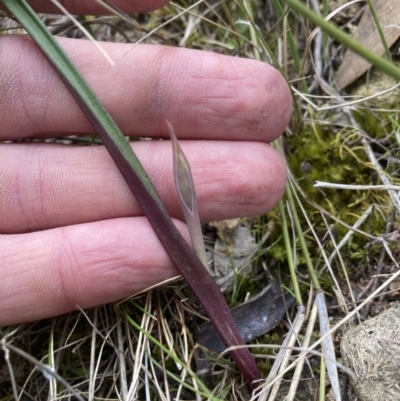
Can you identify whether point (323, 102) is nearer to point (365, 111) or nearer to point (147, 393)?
point (365, 111)

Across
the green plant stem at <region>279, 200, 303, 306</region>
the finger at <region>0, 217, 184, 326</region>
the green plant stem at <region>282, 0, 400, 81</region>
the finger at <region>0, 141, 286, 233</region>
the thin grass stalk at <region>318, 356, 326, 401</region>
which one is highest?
the green plant stem at <region>282, 0, 400, 81</region>

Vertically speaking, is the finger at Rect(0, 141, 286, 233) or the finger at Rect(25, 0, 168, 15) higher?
the finger at Rect(25, 0, 168, 15)

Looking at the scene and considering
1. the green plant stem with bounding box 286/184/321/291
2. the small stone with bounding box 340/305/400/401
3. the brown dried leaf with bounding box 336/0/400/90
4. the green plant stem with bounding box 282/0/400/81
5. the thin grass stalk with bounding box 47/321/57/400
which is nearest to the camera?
the green plant stem with bounding box 282/0/400/81

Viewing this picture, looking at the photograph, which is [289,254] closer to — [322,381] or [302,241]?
[302,241]

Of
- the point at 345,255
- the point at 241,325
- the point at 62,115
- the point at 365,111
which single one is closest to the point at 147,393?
the point at 241,325

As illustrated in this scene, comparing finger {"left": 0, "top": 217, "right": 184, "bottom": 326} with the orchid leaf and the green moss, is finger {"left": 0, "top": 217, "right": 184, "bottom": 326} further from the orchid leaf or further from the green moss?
the green moss

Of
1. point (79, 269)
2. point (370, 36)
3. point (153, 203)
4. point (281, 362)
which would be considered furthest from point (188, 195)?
point (370, 36)

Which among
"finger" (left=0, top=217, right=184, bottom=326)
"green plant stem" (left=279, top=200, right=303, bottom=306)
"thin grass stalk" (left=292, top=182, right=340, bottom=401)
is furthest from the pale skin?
"thin grass stalk" (left=292, top=182, right=340, bottom=401)
